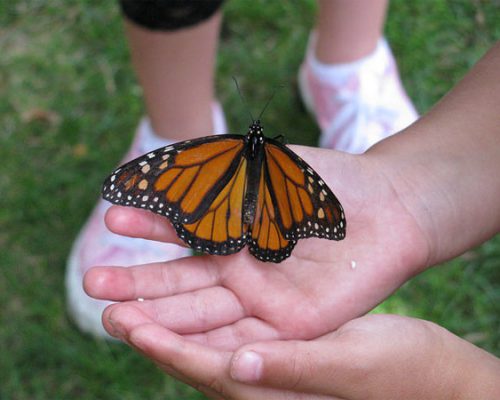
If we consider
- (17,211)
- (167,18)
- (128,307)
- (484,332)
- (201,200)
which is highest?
(167,18)

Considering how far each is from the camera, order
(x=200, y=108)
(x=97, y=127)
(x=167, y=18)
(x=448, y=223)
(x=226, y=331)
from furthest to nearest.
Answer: (x=97, y=127)
(x=200, y=108)
(x=167, y=18)
(x=448, y=223)
(x=226, y=331)

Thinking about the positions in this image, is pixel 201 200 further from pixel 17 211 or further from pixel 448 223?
pixel 17 211

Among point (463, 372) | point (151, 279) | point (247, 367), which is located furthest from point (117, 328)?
point (463, 372)

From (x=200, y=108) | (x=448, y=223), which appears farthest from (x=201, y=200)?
(x=200, y=108)

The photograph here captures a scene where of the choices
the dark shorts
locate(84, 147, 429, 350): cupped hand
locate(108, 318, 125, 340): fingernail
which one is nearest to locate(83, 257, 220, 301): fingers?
locate(84, 147, 429, 350): cupped hand

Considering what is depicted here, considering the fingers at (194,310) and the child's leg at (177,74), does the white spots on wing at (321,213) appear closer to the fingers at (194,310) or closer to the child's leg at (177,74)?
the fingers at (194,310)

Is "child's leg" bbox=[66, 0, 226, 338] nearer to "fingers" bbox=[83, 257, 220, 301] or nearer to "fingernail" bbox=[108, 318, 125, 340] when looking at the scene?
"fingers" bbox=[83, 257, 220, 301]

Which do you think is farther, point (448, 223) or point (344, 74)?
point (344, 74)

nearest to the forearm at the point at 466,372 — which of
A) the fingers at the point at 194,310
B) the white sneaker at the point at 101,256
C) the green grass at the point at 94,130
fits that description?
the fingers at the point at 194,310

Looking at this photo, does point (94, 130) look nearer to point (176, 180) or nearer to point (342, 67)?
point (342, 67)

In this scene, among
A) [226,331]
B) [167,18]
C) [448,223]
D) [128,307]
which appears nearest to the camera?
[128,307]
